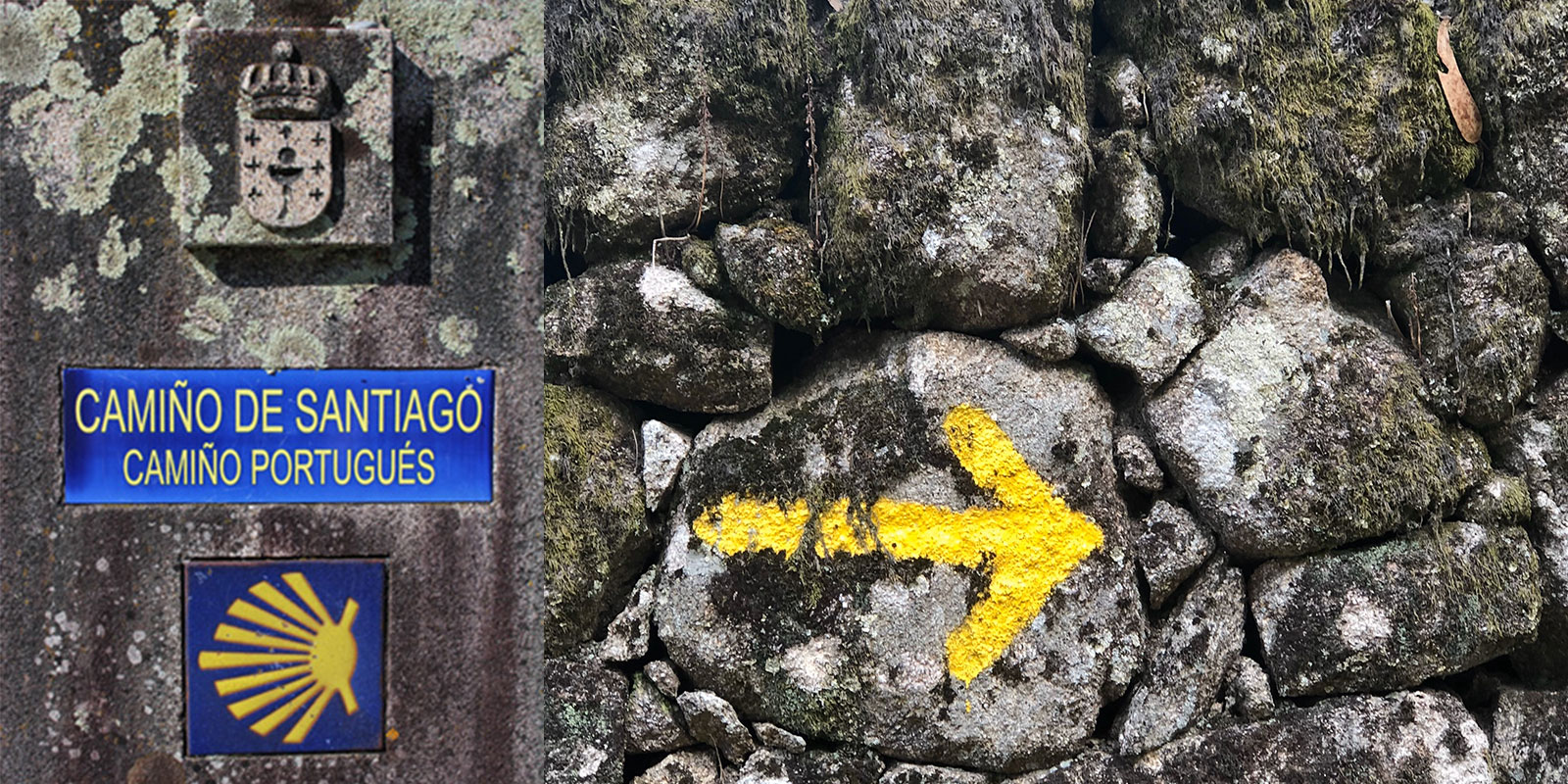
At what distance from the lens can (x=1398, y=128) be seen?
3.98m

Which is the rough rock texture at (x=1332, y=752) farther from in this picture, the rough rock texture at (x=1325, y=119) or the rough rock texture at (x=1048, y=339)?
the rough rock texture at (x=1325, y=119)

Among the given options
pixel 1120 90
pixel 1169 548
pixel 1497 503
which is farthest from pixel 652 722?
pixel 1497 503

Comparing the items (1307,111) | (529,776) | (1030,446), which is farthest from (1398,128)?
(529,776)

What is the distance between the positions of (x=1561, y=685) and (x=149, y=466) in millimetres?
A: 4648

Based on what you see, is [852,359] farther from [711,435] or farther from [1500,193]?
[1500,193]

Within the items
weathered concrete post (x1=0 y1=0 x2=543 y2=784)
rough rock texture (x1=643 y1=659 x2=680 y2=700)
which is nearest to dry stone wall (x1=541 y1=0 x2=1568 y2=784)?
rough rock texture (x1=643 y1=659 x2=680 y2=700)

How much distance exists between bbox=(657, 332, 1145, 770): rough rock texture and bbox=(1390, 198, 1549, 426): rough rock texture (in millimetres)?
1239

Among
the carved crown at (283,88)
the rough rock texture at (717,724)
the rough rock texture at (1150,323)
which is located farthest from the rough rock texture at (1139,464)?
the carved crown at (283,88)

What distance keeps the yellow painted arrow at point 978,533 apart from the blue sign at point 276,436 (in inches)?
79.8

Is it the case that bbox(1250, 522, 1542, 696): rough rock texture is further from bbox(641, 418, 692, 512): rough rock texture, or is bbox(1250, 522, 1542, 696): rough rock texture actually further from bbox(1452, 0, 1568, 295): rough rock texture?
bbox(641, 418, 692, 512): rough rock texture

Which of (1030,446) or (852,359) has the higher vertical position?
(852,359)

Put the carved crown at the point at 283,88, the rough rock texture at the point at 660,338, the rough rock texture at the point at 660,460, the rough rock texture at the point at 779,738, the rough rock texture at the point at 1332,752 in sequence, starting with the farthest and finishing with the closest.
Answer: the rough rock texture at the point at 660,460
the rough rock texture at the point at 660,338
the rough rock texture at the point at 779,738
the rough rock texture at the point at 1332,752
the carved crown at the point at 283,88

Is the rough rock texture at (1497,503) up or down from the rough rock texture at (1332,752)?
up

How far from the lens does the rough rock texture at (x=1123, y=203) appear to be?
4.14 meters
